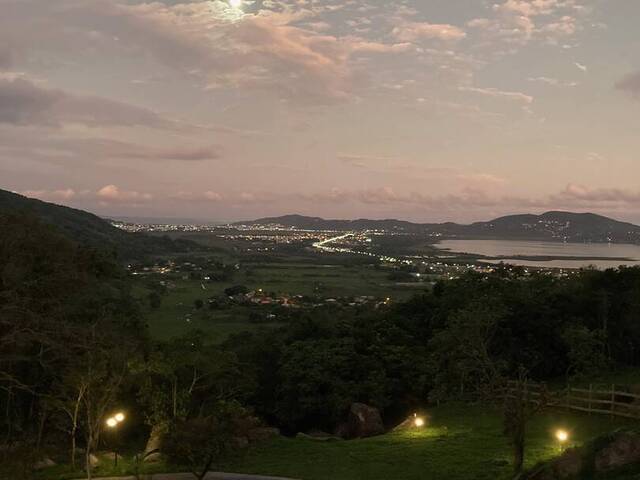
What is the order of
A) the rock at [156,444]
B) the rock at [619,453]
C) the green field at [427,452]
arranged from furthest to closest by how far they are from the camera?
1. the rock at [156,444]
2. the green field at [427,452]
3. the rock at [619,453]

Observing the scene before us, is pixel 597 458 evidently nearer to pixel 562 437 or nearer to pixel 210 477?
pixel 562 437

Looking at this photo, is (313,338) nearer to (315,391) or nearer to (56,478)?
(315,391)

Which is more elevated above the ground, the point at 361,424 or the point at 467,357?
the point at 467,357

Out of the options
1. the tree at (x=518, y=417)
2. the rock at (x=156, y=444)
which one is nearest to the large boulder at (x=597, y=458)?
the tree at (x=518, y=417)

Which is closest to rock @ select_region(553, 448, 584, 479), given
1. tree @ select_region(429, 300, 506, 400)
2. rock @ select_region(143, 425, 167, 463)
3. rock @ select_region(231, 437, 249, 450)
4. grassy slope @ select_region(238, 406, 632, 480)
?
grassy slope @ select_region(238, 406, 632, 480)

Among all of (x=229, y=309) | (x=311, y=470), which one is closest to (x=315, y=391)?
(x=311, y=470)

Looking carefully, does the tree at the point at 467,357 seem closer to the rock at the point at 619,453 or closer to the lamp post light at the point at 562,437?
the lamp post light at the point at 562,437

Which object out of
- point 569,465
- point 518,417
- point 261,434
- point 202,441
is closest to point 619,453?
point 569,465
